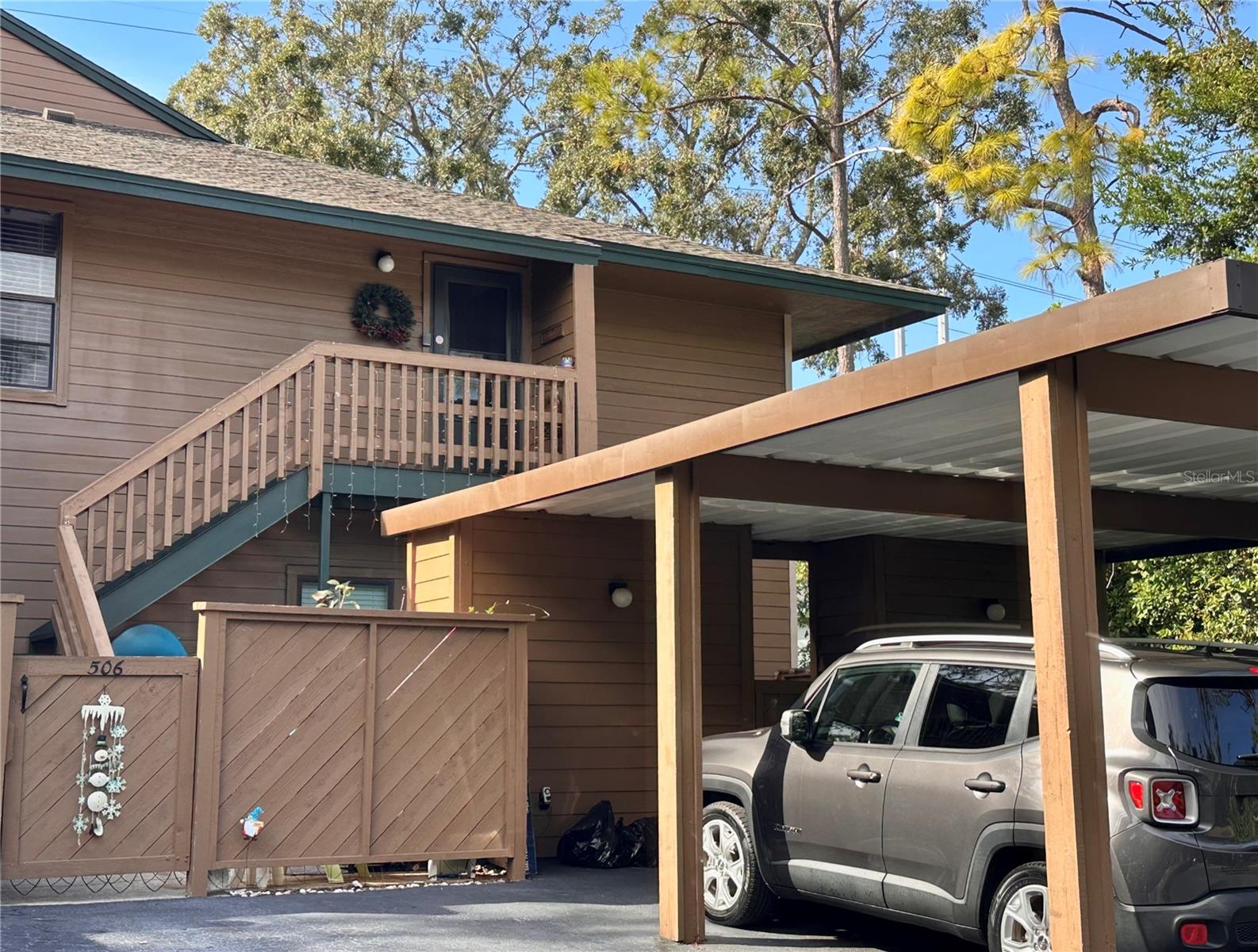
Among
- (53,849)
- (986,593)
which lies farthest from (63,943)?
(986,593)

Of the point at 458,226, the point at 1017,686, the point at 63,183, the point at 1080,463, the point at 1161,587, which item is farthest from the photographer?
the point at 1161,587

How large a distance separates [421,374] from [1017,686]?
7.72 metres

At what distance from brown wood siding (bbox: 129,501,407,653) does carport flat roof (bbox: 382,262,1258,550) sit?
7.69 ft

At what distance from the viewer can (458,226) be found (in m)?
13.5

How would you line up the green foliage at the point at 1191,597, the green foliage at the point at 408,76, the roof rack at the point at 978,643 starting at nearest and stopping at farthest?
the roof rack at the point at 978,643 → the green foliage at the point at 1191,597 → the green foliage at the point at 408,76

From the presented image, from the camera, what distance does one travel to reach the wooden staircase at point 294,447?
10.6 meters

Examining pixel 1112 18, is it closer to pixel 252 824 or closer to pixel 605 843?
pixel 605 843

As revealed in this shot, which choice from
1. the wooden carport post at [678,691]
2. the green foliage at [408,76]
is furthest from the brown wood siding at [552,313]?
the green foliage at [408,76]

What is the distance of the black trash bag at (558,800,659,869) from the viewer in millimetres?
10555

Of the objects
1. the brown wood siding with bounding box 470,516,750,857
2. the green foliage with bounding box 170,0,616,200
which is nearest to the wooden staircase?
the brown wood siding with bounding box 470,516,750,857

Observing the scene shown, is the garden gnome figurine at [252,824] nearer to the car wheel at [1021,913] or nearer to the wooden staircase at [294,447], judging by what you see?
the wooden staircase at [294,447]

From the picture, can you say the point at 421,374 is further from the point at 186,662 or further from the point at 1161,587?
the point at 1161,587

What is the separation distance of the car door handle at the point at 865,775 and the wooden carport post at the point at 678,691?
1.02 meters

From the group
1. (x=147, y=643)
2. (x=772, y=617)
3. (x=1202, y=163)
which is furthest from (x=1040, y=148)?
(x=147, y=643)
